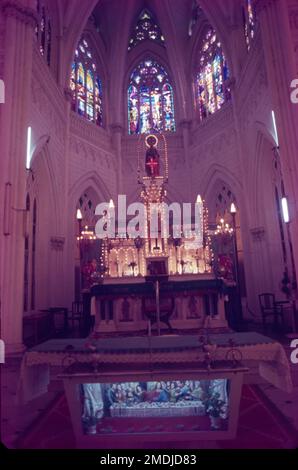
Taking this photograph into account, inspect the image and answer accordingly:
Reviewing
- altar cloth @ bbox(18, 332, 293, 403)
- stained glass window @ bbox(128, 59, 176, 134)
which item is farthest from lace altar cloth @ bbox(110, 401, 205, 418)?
stained glass window @ bbox(128, 59, 176, 134)

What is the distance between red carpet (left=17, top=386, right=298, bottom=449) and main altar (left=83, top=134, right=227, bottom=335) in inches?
176

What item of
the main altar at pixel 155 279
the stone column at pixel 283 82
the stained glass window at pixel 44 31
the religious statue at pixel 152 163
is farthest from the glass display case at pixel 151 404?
the stained glass window at pixel 44 31

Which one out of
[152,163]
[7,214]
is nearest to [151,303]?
[7,214]

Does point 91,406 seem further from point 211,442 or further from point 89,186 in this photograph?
point 89,186

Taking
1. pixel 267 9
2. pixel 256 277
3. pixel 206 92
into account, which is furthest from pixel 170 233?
pixel 206 92

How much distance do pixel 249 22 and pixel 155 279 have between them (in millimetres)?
10924

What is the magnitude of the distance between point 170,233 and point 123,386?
7.09 m

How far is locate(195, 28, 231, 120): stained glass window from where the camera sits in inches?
636

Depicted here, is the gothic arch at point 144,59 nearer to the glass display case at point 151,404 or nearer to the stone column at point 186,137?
the stone column at point 186,137

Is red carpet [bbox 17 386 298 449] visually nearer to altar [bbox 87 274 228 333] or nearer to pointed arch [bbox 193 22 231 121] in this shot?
altar [bbox 87 274 228 333]

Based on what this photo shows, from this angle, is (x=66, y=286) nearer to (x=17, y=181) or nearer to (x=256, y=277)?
(x=17, y=181)

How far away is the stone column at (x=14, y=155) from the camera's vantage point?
26.7ft

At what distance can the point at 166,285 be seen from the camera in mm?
8781

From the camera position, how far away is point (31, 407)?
4.42m
